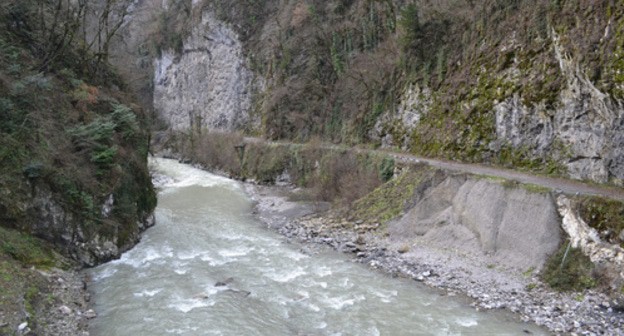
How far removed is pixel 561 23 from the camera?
17.1 m

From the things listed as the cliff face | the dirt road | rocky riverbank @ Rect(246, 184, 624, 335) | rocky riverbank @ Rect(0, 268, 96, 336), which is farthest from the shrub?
the cliff face

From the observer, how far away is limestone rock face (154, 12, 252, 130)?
49.2m

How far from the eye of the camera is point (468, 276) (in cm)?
1298

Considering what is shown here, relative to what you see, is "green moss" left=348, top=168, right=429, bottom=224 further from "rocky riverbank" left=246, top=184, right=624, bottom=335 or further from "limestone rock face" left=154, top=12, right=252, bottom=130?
"limestone rock face" left=154, top=12, right=252, bottom=130

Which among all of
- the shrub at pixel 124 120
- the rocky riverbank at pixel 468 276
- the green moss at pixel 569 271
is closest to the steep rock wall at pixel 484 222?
the green moss at pixel 569 271

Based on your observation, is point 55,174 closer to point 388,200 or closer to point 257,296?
point 257,296

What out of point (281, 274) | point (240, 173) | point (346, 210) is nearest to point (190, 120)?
point (240, 173)

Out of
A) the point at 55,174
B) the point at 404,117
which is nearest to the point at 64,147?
the point at 55,174

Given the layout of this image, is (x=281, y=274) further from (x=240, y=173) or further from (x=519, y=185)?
(x=240, y=173)

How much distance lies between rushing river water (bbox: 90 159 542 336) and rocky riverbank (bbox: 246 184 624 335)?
1.97 feet

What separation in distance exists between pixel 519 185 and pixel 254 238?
10775 millimetres

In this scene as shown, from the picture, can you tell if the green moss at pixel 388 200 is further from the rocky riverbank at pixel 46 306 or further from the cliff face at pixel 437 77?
the rocky riverbank at pixel 46 306

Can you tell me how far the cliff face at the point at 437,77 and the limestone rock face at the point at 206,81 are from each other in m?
0.27

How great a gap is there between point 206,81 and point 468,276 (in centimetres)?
4871
